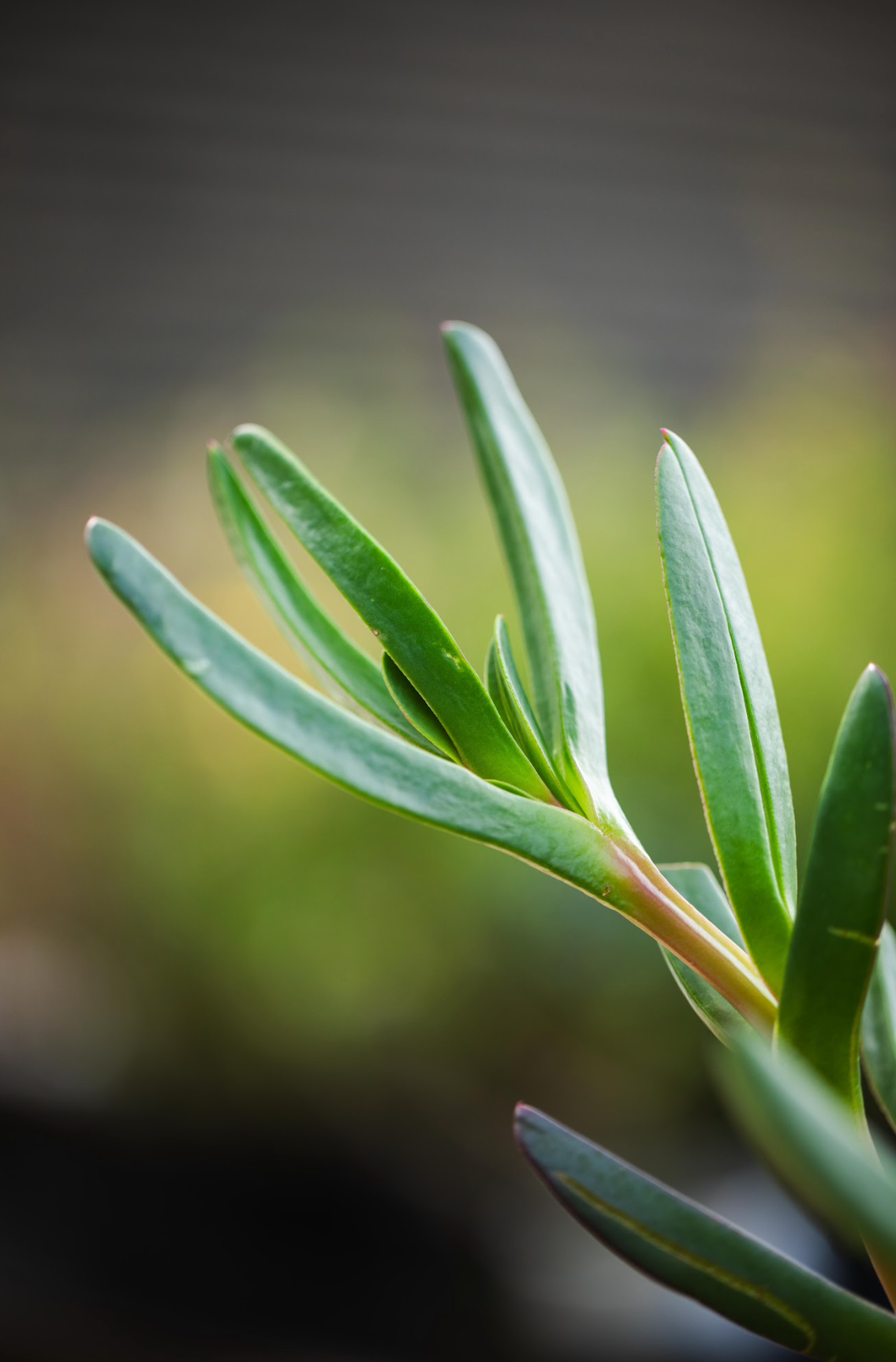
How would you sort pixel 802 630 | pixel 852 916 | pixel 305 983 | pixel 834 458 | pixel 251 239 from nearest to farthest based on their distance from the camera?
pixel 852 916 → pixel 305 983 → pixel 802 630 → pixel 834 458 → pixel 251 239

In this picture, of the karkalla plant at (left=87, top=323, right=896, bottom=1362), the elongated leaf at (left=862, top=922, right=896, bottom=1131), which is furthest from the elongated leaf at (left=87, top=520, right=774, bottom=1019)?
the elongated leaf at (left=862, top=922, right=896, bottom=1131)

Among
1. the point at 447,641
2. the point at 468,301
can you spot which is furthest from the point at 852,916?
the point at 468,301

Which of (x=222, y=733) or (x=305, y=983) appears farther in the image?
(x=222, y=733)

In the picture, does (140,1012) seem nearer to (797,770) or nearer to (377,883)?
(377,883)

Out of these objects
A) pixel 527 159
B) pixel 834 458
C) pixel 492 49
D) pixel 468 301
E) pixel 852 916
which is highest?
pixel 492 49

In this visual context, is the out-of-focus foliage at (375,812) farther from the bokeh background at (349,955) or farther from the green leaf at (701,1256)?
the green leaf at (701,1256)

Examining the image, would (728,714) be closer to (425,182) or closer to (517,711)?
(517,711)

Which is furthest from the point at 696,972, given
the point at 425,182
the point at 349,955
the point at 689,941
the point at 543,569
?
the point at 425,182

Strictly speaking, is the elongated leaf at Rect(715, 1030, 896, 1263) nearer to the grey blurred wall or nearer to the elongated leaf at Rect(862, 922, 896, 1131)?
the elongated leaf at Rect(862, 922, 896, 1131)
